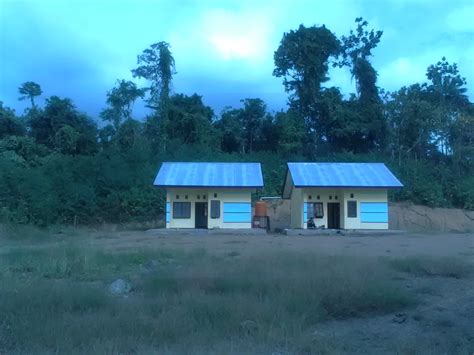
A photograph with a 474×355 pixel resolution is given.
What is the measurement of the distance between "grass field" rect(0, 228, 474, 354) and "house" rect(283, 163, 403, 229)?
779 inches

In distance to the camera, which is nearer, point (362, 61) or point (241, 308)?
point (241, 308)

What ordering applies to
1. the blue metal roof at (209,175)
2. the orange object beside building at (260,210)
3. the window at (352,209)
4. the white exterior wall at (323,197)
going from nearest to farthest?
the blue metal roof at (209,175), the window at (352,209), the white exterior wall at (323,197), the orange object beside building at (260,210)

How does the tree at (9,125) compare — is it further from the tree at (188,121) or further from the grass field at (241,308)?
the grass field at (241,308)

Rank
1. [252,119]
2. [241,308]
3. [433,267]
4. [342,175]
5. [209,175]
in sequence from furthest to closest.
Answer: [252,119]
[342,175]
[209,175]
[433,267]
[241,308]

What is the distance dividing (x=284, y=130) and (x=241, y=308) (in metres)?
40.8

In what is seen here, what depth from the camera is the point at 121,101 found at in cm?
5084

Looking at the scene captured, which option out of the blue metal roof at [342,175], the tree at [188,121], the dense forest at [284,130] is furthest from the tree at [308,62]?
the blue metal roof at [342,175]

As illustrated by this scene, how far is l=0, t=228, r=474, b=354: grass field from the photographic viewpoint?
768 cm

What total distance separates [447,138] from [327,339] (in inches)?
1747

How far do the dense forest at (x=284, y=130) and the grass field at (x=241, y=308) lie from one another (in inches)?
1110

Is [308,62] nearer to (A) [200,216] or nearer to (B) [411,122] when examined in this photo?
(B) [411,122]

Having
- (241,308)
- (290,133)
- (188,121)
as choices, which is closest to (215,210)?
(188,121)

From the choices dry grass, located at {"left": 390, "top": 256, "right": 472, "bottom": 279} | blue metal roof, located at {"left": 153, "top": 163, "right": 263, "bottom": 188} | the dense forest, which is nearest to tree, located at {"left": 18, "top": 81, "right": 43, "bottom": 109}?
the dense forest

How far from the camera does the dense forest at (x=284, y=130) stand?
4438 centimetres
